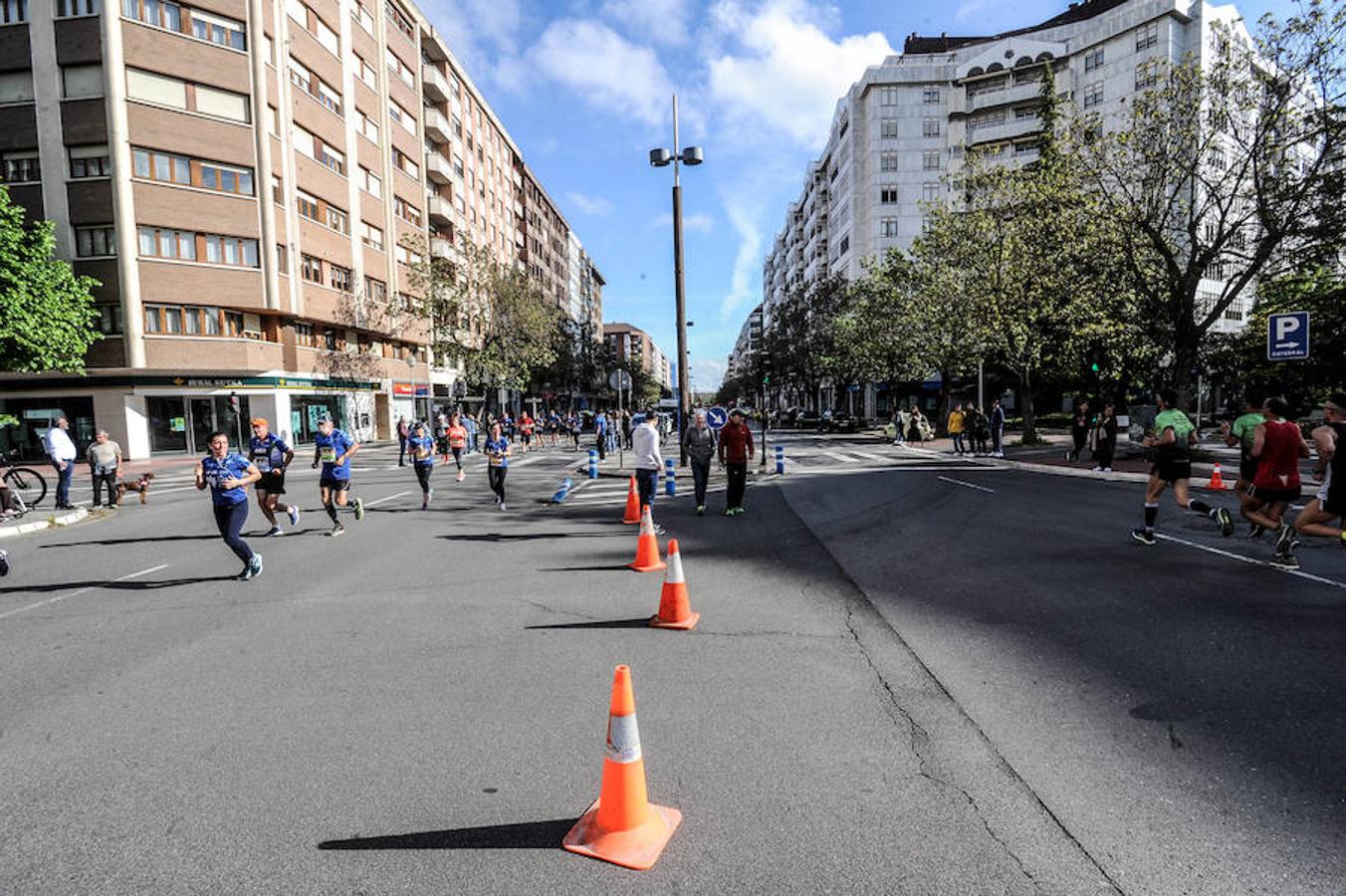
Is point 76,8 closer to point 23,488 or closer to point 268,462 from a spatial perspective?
point 23,488

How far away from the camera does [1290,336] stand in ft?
44.9

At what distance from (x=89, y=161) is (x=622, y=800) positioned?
3489 cm

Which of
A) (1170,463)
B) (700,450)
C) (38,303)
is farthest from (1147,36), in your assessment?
(38,303)

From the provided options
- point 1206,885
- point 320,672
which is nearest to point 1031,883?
A: point 1206,885

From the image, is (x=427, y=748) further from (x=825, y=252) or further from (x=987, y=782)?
(x=825, y=252)

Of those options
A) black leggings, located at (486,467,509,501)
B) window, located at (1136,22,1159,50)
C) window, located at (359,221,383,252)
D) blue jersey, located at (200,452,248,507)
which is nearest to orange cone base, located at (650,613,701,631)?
blue jersey, located at (200,452,248,507)

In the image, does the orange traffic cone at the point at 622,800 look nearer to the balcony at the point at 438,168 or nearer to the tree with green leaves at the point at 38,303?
the tree with green leaves at the point at 38,303

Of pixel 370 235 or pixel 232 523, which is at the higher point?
pixel 370 235

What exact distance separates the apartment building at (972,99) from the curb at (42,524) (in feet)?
165

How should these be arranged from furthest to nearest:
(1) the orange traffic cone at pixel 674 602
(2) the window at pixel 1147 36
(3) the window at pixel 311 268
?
1. (2) the window at pixel 1147 36
2. (3) the window at pixel 311 268
3. (1) the orange traffic cone at pixel 674 602

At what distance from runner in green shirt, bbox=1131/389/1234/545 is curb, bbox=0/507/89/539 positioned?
16.9 meters

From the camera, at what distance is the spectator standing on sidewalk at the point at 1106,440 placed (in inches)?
661

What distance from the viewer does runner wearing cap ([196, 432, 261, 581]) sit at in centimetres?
720

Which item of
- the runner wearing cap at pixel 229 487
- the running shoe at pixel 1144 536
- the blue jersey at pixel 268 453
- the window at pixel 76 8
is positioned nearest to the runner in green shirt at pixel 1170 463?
the running shoe at pixel 1144 536
